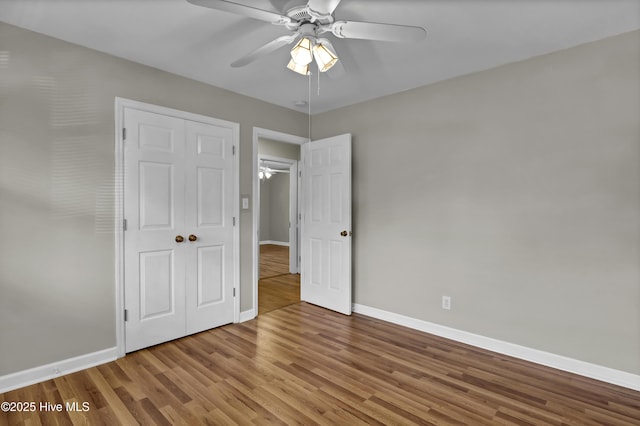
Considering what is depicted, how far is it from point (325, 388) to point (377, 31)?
2.32 meters

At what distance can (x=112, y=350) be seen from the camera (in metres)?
2.72

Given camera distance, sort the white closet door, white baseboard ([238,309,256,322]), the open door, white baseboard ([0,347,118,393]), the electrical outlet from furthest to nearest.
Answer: the open door
white baseboard ([238,309,256,322])
the electrical outlet
the white closet door
white baseboard ([0,347,118,393])

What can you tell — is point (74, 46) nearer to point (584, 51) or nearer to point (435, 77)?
point (435, 77)

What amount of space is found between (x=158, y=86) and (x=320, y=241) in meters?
2.43

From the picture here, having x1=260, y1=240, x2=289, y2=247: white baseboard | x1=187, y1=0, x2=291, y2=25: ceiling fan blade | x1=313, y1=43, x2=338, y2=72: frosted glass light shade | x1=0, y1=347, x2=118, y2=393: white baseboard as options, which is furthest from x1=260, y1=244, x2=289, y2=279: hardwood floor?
x1=187, y1=0, x2=291, y2=25: ceiling fan blade

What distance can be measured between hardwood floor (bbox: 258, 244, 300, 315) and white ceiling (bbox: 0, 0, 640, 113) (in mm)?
2742

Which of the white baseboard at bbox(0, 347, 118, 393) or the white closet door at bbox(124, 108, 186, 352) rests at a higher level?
the white closet door at bbox(124, 108, 186, 352)

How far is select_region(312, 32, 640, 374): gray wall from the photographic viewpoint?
241cm

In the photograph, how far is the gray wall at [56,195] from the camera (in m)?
2.29

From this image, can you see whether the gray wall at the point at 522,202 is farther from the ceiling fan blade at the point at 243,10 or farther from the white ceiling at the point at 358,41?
the ceiling fan blade at the point at 243,10

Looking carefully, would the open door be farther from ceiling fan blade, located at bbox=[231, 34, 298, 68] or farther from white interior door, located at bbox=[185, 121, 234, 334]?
ceiling fan blade, located at bbox=[231, 34, 298, 68]

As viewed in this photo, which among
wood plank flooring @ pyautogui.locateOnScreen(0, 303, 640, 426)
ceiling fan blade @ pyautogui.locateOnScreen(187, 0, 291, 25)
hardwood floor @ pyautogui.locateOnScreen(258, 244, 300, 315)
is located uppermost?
ceiling fan blade @ pyautogui.locateOnScreen(187, 0, 291, 25)

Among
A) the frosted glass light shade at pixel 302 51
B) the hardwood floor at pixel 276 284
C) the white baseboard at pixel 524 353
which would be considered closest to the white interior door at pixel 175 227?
the hardwood floor at pixel 276 284

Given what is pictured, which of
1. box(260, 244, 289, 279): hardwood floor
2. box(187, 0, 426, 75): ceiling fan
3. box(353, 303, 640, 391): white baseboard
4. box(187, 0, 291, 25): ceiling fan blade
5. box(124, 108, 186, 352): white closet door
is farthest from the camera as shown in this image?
box(260, 244, 289, 279): hardwood floor
